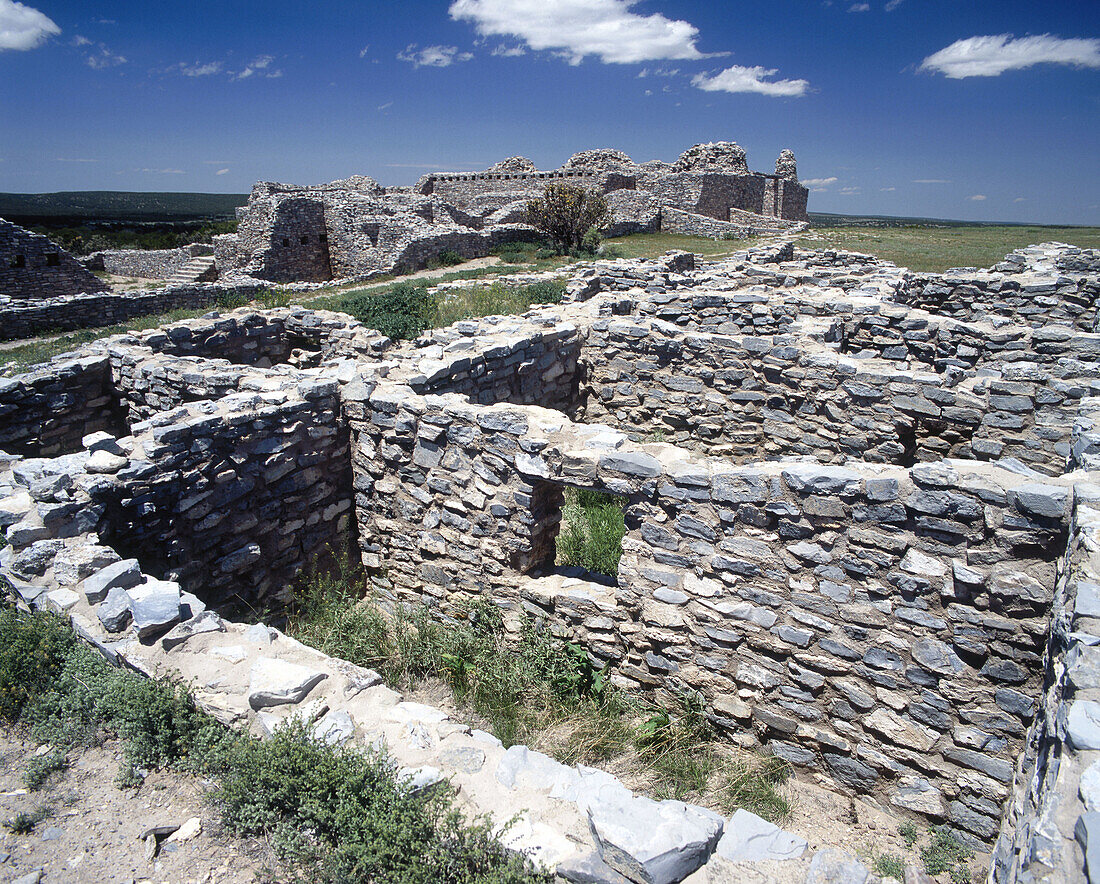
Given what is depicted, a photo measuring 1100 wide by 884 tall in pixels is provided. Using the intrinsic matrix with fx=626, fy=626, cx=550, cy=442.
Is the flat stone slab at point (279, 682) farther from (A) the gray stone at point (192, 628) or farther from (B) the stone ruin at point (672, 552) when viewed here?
(A) the gray stone at point (192, 628)

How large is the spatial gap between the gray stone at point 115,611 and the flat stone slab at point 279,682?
966 mm

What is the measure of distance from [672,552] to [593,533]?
2.05m

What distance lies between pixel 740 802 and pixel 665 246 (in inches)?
1038

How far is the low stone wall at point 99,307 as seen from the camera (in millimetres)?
15680

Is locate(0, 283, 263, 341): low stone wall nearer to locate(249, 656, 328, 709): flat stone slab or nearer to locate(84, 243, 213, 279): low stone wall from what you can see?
locate(84, 243, 213, 279): low stone wall

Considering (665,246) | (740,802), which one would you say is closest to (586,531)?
(740,802)

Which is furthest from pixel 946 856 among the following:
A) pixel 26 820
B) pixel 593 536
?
pixel 26 820

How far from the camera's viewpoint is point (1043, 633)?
151 inches

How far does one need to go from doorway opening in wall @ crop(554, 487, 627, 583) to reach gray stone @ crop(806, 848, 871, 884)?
3.10 m

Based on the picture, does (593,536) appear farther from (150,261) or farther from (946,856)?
(150,261)

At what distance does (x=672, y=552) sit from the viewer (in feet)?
16.4

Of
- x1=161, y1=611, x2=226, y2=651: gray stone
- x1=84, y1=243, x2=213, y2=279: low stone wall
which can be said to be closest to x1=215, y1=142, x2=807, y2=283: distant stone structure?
x1=84, y1=243, x2=213, y2=279: low stone wall

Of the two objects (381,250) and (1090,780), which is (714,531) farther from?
(381,250)

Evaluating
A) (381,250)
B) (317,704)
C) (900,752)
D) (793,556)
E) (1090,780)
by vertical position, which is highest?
(381,250)
